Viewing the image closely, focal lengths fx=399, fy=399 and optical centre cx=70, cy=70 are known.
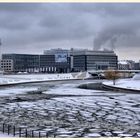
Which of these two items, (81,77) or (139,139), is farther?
(81,77)

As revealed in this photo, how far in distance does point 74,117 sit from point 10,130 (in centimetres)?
639

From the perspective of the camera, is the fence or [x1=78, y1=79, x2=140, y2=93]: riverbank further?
[x1=78, y1=79, x2=140, y2=93]: riverbank

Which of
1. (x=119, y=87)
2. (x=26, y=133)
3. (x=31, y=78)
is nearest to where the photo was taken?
(x=26, y=133)

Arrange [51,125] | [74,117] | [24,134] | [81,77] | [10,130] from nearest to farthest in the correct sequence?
[24,134], [10,130], [51,125], [74,117], [81,77]

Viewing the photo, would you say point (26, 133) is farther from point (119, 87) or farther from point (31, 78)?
point (31, 78)

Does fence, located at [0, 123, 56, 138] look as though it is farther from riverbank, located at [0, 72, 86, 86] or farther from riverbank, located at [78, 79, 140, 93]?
riverbank, located at [0, 72, 86, 86]

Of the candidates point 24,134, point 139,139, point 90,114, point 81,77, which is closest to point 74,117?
point 90,114

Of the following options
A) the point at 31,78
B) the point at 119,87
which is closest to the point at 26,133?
the point at 119,87

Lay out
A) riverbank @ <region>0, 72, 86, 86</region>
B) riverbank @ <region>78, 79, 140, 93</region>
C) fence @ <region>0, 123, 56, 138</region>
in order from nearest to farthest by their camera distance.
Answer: fence @ <region>0, 123, 56, 138</region>, riverbank @ <region>78, 79, 140, 93</region>, riverbank @ <region>0, 72, 86, 86</region>

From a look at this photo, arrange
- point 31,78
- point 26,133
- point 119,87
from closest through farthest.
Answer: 1. point 26,133
2. point 119,87
3. point 31,78

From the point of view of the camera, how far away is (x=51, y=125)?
22516mm

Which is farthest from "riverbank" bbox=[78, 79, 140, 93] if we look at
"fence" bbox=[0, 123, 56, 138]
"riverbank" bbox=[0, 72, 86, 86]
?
"fence" bbox=[0, 123, 56, 138]

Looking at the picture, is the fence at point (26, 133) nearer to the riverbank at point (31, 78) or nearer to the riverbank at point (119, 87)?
the riverbank at point (119, 87)

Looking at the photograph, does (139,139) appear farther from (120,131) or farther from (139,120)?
(139,120)
